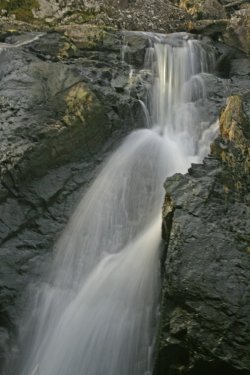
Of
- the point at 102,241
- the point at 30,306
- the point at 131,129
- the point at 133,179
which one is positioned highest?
the point at 131,129

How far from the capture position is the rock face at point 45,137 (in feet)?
24.2

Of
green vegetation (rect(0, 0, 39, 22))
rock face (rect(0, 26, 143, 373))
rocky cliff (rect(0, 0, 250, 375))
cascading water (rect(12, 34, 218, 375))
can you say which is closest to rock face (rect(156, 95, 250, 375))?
rocky cliff (rect(0, 0, 250, 375))

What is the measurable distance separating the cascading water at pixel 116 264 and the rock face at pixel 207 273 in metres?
0.64

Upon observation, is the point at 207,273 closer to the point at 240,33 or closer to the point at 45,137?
the point at 45,137

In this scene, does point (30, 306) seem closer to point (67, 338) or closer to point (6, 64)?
point (67, 338)

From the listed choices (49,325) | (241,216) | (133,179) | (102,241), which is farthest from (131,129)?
(49,325)

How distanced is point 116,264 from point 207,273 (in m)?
1.74

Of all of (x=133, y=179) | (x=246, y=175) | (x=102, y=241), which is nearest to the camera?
(x=246, y=175)

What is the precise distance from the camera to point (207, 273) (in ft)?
18.5

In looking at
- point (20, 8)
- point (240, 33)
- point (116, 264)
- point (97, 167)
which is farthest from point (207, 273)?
point (20, 8)

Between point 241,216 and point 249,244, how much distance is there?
1.63 feet

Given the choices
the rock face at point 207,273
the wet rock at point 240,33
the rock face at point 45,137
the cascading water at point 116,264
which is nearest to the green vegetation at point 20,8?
the rock face at point 45,137

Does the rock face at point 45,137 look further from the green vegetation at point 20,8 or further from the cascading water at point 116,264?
the green vegetation at point 20,8

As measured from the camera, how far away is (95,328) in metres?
6.24
